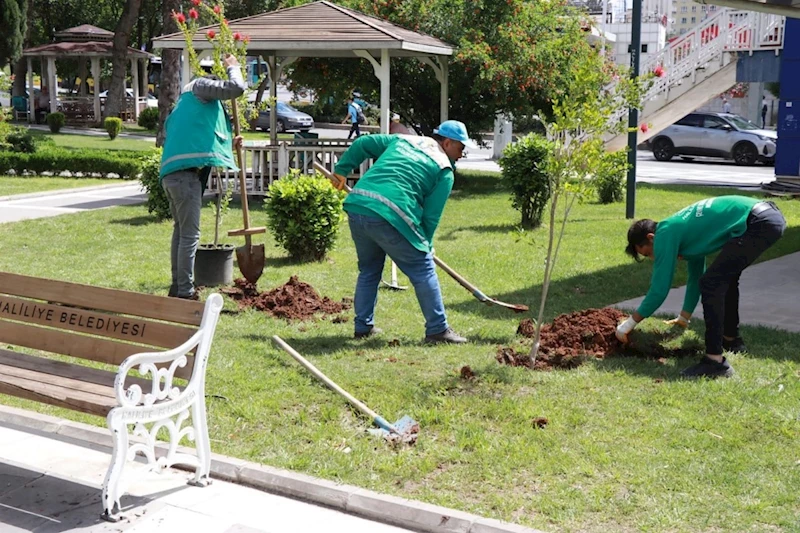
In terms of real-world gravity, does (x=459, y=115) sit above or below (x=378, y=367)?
above

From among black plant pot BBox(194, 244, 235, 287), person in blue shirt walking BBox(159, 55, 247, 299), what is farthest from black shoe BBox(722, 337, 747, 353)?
black plant pot BBox(194, 244, 235, 287)

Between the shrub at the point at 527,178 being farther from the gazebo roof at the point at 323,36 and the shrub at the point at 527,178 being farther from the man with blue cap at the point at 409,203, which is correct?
the man with blue cap at the point at 409,203

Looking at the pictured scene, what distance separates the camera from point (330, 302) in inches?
333

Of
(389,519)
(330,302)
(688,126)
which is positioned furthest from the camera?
(688,126)

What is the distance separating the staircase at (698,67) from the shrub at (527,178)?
8.02 meters

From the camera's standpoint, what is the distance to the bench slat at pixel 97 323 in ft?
15.7

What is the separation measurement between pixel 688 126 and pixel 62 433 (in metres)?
25.7

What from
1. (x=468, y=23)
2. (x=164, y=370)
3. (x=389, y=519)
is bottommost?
(x=389, y=519)

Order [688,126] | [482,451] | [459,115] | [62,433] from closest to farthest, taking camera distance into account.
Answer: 1. [482,451]
2. [62,433]
3. [459,115]
4. [688,126]

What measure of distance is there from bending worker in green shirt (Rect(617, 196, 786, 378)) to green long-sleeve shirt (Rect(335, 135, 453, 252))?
4.63ft

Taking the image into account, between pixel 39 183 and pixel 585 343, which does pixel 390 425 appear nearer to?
pixel 585 343

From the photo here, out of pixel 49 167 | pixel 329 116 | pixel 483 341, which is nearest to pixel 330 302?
pixel 483 341

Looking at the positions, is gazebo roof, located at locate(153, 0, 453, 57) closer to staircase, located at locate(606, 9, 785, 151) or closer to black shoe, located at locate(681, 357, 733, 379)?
staircase, located at locate(606, 9, 785, 151)

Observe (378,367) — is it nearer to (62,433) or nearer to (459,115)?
(62,433)
